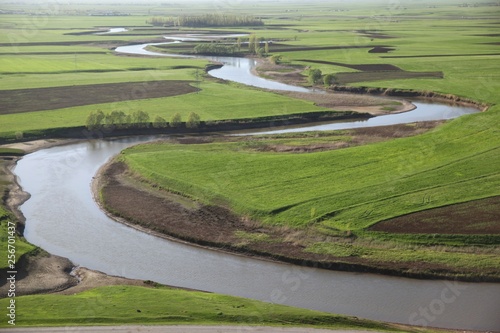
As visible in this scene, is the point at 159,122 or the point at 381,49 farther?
the point at 381,49

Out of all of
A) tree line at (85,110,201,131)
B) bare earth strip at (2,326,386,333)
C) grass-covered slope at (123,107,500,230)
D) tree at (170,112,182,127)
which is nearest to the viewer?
bare earth strip at (2,326,386,333)

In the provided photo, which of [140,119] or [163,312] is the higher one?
[140,119]

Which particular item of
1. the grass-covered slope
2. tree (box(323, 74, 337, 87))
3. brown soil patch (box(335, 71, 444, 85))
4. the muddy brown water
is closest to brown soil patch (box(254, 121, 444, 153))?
the grass-covered slope

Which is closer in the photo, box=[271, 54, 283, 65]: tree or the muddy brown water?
the muddy brown water

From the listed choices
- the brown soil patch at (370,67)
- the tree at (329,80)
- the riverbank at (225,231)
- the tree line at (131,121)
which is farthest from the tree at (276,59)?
the riverbank at (225,231)

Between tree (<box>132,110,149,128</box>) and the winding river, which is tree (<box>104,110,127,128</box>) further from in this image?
the winding river

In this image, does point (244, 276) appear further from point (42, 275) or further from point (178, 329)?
point (42, 275)

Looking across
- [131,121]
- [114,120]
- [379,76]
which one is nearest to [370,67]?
[379,76]

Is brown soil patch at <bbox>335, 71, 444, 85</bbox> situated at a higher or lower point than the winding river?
higher
